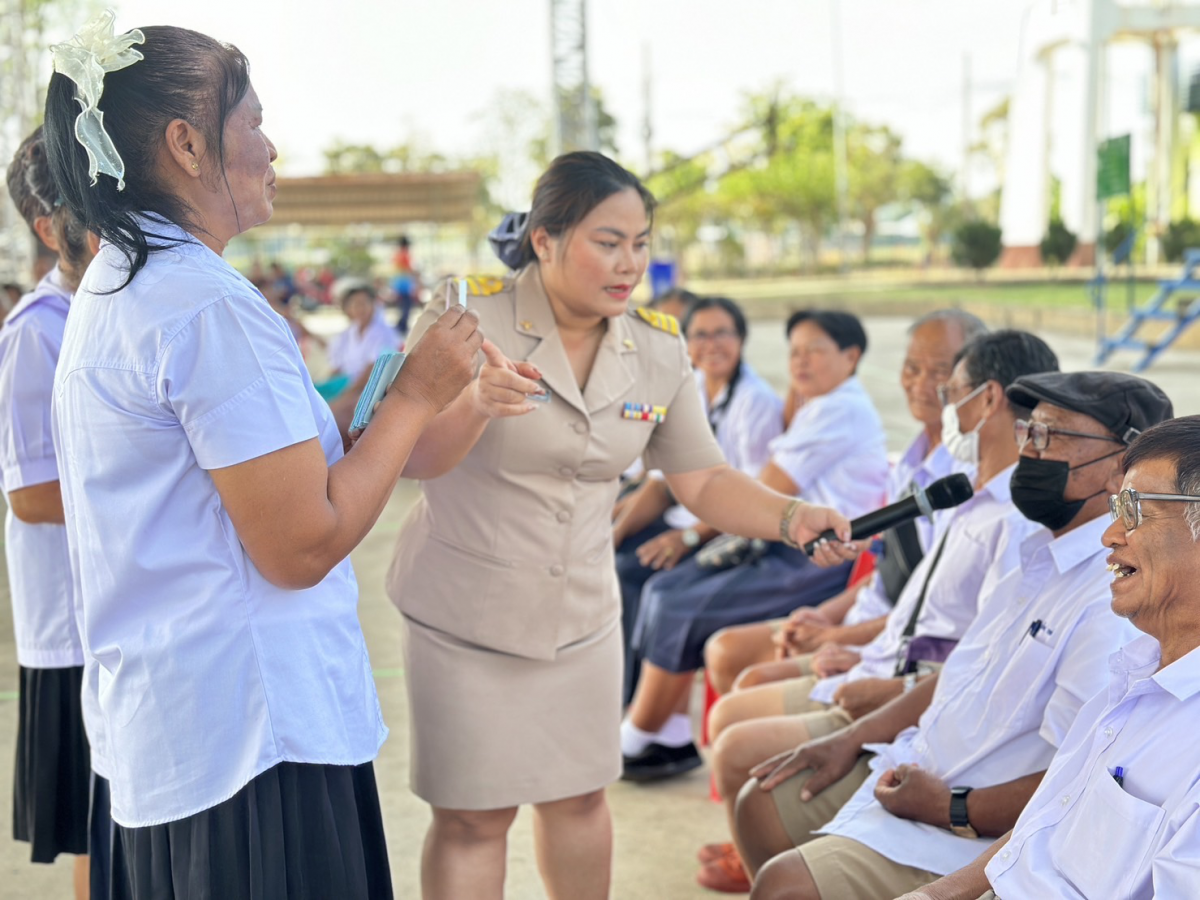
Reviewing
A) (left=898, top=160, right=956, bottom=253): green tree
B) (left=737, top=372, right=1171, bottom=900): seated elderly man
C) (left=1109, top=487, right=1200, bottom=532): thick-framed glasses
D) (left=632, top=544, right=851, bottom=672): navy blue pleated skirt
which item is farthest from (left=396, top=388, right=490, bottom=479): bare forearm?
(left=898, top=160, right=956, bottom=253): green tree

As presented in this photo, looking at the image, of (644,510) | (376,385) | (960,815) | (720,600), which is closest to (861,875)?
(960,815)

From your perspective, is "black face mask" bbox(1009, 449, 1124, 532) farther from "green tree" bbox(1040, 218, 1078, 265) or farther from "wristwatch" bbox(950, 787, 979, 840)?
"green tree" bbox(1040, 218, 1078, 265)

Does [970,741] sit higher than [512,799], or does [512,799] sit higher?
[970,741]

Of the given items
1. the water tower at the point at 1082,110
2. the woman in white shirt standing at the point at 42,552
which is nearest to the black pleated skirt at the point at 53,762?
the woman in white shirt standing at the point at 42,552

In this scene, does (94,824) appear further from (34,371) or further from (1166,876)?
(1166,876)

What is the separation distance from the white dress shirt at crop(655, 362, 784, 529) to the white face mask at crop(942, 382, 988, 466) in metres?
1.65

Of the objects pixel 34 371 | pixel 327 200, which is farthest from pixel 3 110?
pixel 34 371

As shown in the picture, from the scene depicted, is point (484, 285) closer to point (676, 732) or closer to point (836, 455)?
point (836, 455)

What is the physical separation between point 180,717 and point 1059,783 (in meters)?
1.26

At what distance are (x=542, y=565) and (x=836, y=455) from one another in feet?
5.72

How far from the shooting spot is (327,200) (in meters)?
16.6

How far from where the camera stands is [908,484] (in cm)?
339

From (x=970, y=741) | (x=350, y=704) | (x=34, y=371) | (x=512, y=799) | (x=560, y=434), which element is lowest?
(x=512, y=799)

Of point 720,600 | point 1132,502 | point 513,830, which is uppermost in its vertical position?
point 1132,502
